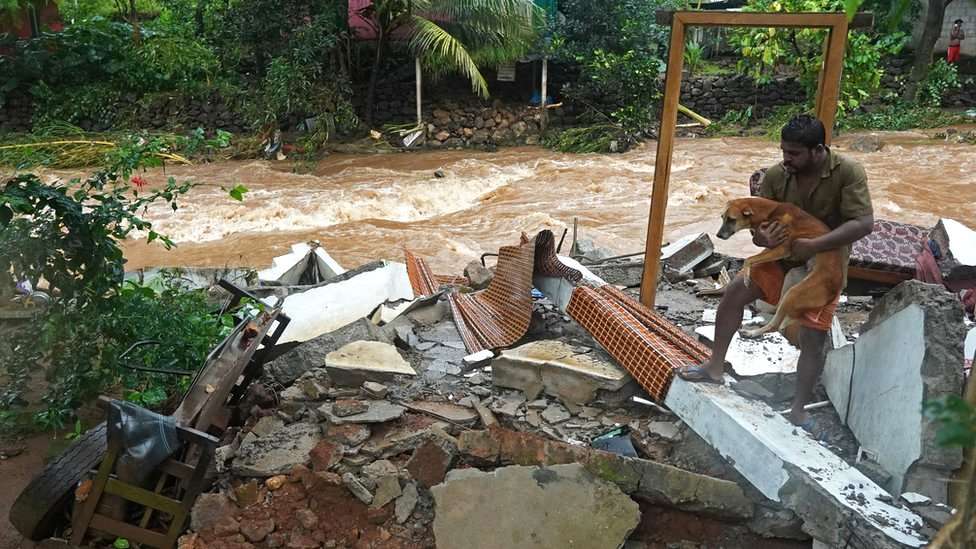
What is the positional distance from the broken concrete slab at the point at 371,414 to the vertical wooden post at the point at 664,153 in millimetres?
1723

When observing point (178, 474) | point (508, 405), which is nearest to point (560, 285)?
point (508, 405)

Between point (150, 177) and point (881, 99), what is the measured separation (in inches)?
671

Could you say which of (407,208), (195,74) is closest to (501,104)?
(407,208)

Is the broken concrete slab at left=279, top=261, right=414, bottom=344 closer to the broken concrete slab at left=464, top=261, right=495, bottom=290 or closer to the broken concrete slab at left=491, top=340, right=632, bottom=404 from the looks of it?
the broken concrete slab at left=464, top=261, right=495, bottom=290

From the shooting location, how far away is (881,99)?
18.5m

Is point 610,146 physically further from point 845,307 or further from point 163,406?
point 163,406

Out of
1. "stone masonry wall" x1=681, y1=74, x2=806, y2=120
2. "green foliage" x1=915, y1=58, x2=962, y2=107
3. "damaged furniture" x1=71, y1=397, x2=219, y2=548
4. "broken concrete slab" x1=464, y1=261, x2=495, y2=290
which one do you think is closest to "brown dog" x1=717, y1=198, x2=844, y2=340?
"damaged furniture" x1=71, y1=397, x2=219, y2=548

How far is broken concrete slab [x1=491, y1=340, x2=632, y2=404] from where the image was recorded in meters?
3.66

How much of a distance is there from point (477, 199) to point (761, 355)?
1023 cm

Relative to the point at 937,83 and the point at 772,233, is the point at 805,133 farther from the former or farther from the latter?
the point at 937,83

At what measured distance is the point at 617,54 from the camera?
58.1ft

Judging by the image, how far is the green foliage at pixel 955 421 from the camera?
1107mm

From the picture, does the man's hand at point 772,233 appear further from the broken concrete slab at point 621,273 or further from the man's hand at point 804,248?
the broken concrete slab at point 621,273

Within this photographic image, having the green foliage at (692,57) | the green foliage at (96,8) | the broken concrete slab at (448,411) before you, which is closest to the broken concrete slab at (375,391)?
the broken concrete slab at (448,411)
